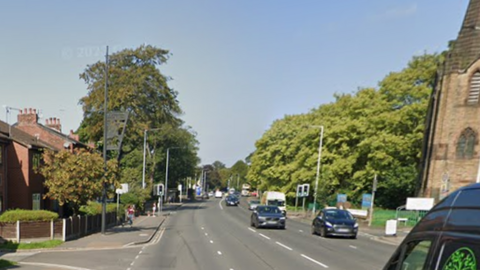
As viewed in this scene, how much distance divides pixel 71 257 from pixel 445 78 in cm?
3606

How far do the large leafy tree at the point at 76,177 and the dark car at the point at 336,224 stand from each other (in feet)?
40.5

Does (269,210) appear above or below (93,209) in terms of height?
above

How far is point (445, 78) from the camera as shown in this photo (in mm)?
39812

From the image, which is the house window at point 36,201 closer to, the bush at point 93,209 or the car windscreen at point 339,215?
the bush at point 93,209

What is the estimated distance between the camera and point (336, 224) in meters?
24.2

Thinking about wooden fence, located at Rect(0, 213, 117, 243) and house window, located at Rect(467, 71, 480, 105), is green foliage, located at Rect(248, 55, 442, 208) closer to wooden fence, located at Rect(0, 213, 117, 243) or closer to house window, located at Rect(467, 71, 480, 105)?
house window, located at Rect(467, 71, 480, 105)

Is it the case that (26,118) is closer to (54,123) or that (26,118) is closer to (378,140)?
(54,123)

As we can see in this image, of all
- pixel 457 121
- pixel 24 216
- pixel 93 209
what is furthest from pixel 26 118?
pixel 457 121

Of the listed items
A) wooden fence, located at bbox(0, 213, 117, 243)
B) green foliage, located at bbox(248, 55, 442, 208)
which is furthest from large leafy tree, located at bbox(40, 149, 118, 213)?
green foliage, located at bbox(248, 55, 442, 208)

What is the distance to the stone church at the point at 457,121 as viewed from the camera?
122 ft

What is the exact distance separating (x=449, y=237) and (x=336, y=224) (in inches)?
854

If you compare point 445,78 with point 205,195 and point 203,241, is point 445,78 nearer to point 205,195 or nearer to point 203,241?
point 203,241

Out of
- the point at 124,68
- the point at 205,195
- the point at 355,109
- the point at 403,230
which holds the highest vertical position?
the point at 124,68

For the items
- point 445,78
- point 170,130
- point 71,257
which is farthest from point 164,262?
point 170,130
